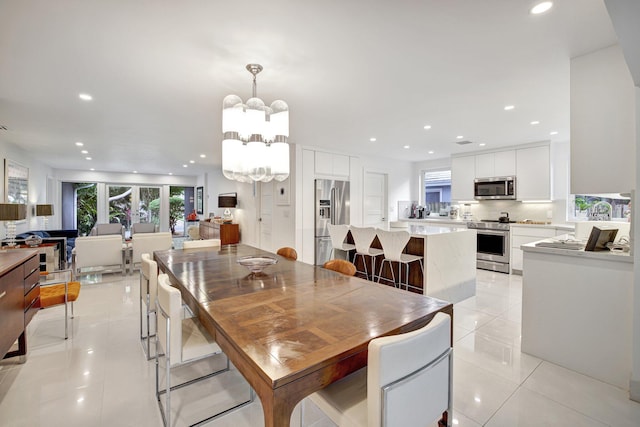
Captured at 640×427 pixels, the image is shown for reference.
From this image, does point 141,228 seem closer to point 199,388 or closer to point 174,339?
point 199,388

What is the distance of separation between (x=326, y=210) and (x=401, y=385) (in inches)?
188

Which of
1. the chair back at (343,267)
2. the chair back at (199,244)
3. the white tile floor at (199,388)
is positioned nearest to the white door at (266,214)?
the chair back at (199,244)

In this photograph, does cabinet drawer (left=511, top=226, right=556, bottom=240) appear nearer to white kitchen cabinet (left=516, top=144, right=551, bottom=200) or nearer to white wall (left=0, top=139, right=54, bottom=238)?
white kitchen cabinet (left=516, top=144, right=551, bottom=200)

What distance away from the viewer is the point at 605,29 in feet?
6.24

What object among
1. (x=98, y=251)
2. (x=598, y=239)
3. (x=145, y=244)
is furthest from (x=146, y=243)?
(x=598, y=239)

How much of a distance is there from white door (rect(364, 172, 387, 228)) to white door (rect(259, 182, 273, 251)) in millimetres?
2177

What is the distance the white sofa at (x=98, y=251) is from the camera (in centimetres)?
461

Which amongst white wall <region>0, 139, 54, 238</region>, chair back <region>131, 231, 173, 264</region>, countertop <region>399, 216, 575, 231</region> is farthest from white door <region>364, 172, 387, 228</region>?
white wall <region>0, 139, 54, 238</region>

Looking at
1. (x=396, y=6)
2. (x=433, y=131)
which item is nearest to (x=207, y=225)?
(x=433, y=131)

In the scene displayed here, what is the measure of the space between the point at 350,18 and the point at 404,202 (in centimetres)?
610

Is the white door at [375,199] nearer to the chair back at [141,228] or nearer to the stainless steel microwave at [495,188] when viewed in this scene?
the stainless steel microwave at [495,188]

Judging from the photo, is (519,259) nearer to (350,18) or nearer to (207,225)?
(350,18)

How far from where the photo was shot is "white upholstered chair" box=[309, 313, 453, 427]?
96 centimetres

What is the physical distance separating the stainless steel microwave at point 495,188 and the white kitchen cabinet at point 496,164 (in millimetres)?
118
